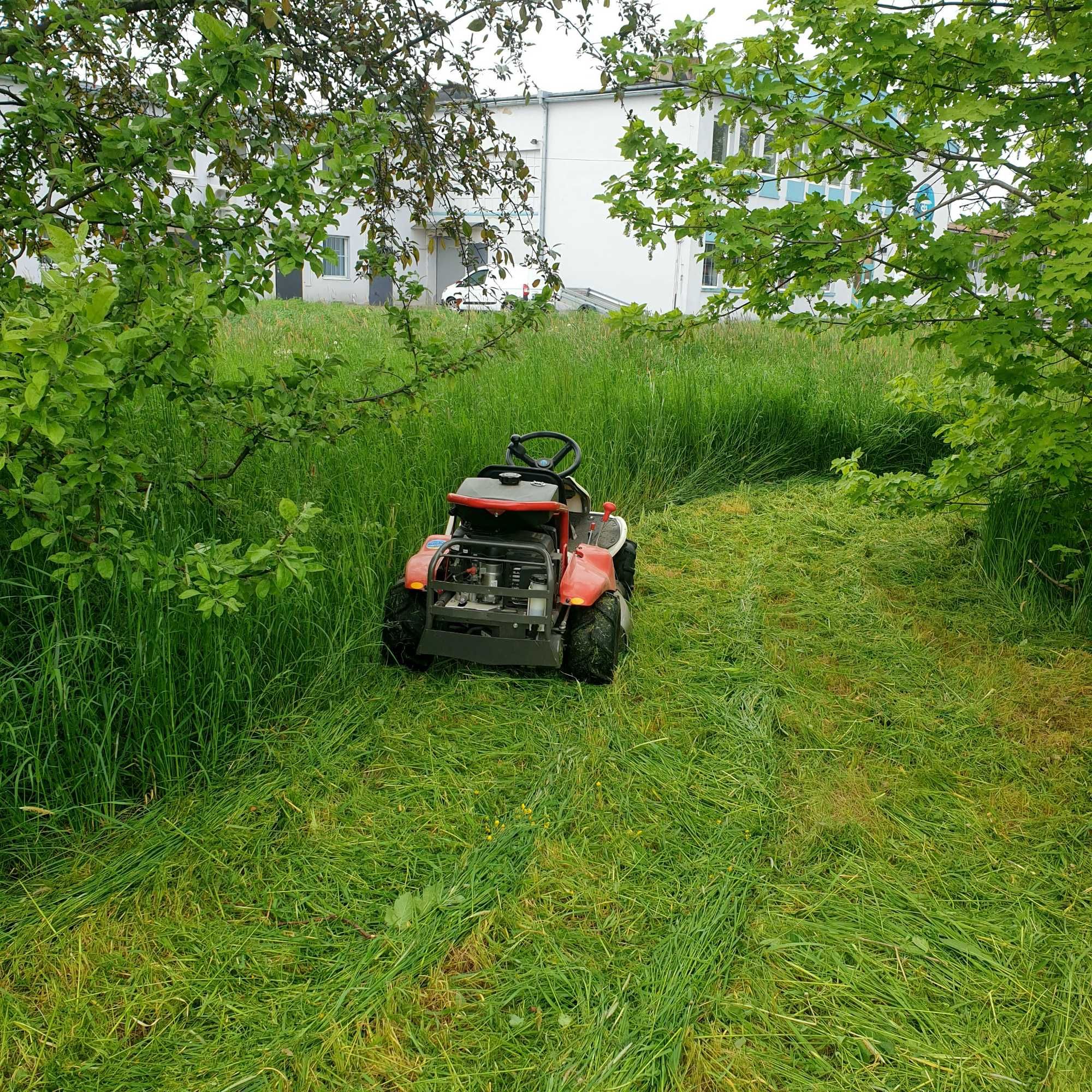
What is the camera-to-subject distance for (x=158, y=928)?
2.39m

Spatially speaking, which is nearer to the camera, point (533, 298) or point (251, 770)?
point (251, 770)

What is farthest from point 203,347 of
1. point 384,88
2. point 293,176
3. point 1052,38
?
point 1052,38

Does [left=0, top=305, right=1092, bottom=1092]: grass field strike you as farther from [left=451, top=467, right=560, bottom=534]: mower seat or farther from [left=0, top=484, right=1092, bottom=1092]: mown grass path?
[left=451, top=467, right=560, bottom=534]: mower seat

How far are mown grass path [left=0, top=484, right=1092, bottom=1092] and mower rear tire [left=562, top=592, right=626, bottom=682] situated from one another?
0.32 ft

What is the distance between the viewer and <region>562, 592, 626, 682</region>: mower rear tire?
3.74m

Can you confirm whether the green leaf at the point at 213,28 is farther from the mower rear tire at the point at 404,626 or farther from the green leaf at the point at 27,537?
the mower rear tire at the point at 404,626

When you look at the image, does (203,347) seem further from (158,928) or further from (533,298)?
(533,298)

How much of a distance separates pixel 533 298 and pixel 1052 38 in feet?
7.71

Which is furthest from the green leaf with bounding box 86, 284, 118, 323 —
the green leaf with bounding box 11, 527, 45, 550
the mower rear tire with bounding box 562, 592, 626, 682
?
the mower rear tire with bounding box 562, 592, 626, 682

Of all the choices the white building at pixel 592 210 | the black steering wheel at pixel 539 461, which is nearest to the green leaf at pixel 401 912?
the black steering wheel at pixel 539 461

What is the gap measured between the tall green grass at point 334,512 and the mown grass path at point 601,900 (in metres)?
0.21

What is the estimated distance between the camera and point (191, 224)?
2.68 metres

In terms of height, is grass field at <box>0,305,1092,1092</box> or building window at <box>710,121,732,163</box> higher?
building window at <box>710,121,732,163</box>

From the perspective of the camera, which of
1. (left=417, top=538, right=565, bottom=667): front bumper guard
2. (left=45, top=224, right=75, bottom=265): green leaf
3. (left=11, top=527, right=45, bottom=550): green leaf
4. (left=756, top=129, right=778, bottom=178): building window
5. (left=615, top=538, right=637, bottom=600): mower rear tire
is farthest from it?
(left=615, top=538, right=637, bottom=600): mower rear tire
